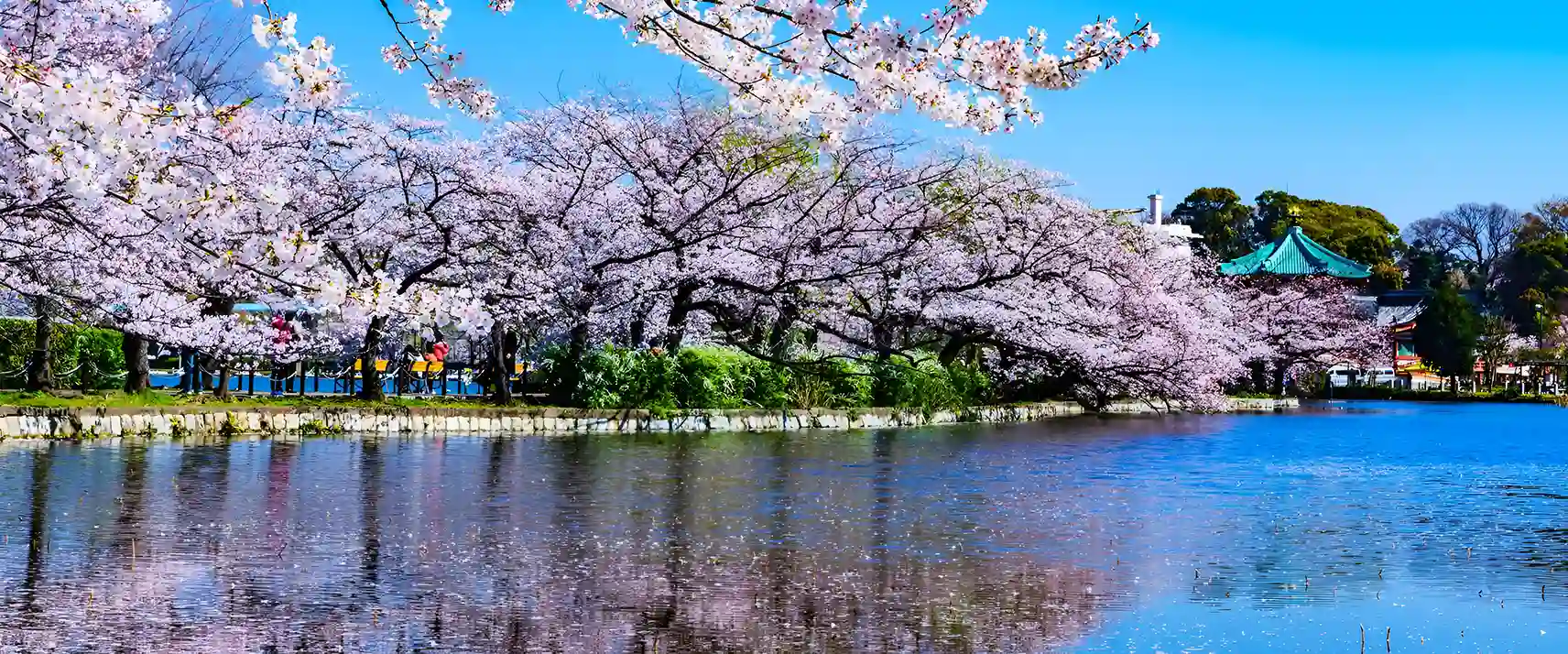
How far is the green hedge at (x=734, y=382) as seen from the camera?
27.7 metres

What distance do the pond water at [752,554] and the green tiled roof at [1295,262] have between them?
55.6 metres

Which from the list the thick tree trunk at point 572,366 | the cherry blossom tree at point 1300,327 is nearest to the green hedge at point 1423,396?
the cherry blossom tree at point 1300,327

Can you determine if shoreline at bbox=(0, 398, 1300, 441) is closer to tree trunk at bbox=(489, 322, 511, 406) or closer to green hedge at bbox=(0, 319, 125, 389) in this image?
tree trunk at bbox=(489, 322, 511, 406)

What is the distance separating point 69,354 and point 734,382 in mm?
12135

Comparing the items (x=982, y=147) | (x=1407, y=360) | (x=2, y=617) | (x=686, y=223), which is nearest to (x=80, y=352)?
(x=686, y=223)

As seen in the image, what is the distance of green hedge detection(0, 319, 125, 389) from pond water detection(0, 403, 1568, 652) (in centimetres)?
961

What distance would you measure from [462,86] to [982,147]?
3049cm

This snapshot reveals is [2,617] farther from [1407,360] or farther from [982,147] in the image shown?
[1407,360]

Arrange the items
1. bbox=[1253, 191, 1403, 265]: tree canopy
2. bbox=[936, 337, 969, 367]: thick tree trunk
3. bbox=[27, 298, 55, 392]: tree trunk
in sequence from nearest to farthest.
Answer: bbox=[27, 298, 55, 392]: tree trunk → bbox=[936, 337, 969, 367]: thick tree trunk → bbox=[1253, 191, 1403, 265]: tree canopy

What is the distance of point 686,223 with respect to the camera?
94.9 ft

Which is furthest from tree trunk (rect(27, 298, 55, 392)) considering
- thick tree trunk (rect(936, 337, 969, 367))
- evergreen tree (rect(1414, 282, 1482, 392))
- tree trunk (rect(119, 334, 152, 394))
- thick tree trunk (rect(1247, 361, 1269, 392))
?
evergreen tree (rect(1414, 282, 1482, 392))

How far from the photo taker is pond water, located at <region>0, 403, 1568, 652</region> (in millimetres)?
7383

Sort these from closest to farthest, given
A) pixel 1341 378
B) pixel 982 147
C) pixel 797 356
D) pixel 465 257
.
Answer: pixel 465 257 < pixel 797 356 < pixel 982 147 < pixel 1341 378

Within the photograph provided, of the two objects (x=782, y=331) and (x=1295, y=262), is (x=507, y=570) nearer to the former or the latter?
(x=782, y=331)
